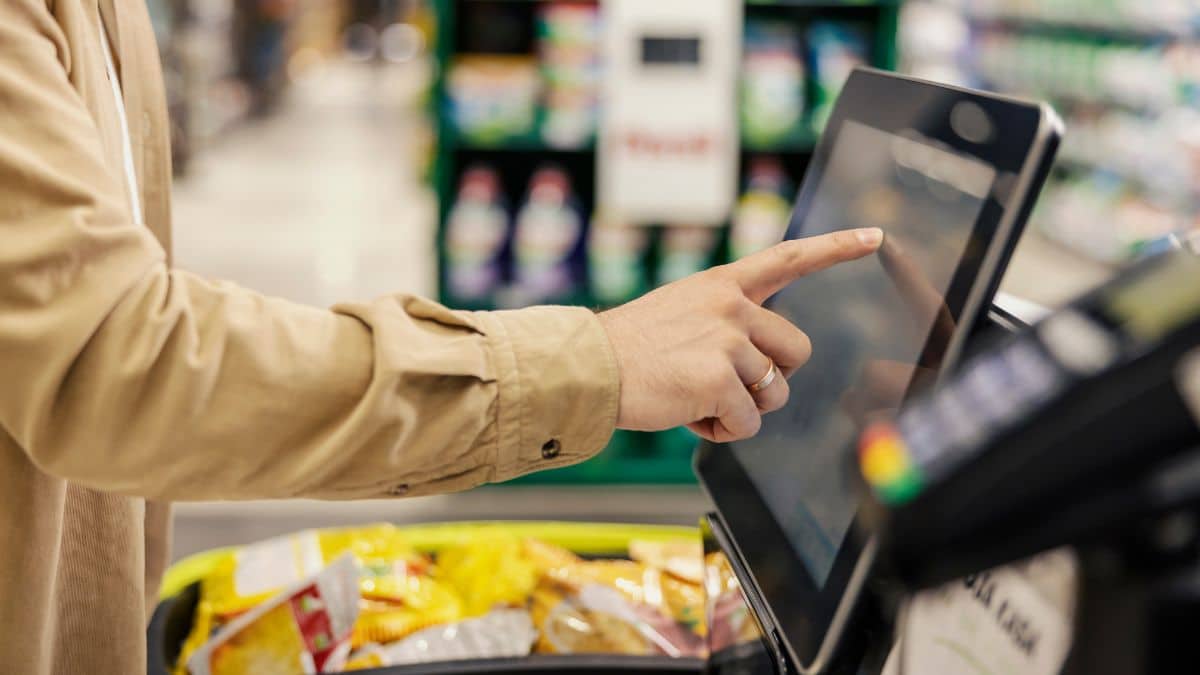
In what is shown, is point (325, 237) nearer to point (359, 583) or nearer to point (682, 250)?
point (682, 250)

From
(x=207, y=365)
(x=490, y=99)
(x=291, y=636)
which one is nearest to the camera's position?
(x=207, y=365)

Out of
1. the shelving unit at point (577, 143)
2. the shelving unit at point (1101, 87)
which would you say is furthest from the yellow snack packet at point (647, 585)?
the shelving unit at point (1101, 87)

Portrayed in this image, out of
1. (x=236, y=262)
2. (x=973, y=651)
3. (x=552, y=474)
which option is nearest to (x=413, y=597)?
(x=973, y=651)

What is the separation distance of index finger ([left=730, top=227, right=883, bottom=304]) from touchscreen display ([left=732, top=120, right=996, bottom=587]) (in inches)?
1.2

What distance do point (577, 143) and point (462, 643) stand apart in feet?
9.07

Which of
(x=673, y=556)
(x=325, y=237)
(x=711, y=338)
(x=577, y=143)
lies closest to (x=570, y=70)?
(x=577, y=143)

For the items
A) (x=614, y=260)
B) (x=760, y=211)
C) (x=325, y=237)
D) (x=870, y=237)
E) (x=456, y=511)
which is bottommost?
(x=325, y=237)

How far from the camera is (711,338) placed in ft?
3.00

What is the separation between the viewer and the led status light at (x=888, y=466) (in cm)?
45

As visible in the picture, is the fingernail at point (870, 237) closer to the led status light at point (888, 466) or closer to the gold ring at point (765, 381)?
the gold ring at point (765, 381)

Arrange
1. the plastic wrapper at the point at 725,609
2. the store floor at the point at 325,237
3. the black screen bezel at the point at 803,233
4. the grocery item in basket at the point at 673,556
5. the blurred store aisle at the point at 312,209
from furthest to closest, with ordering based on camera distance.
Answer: the blurred store aisle at the point at 312,209
the store floor at the point at 325,237
the grocery item in basket at the point at 673,556
the plastic wrapper at the point at 725,609
the black screen bezel at the point at 803,233

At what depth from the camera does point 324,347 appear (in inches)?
34.7

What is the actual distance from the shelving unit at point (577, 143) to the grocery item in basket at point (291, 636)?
2614 mm

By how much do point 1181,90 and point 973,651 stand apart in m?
6.65
